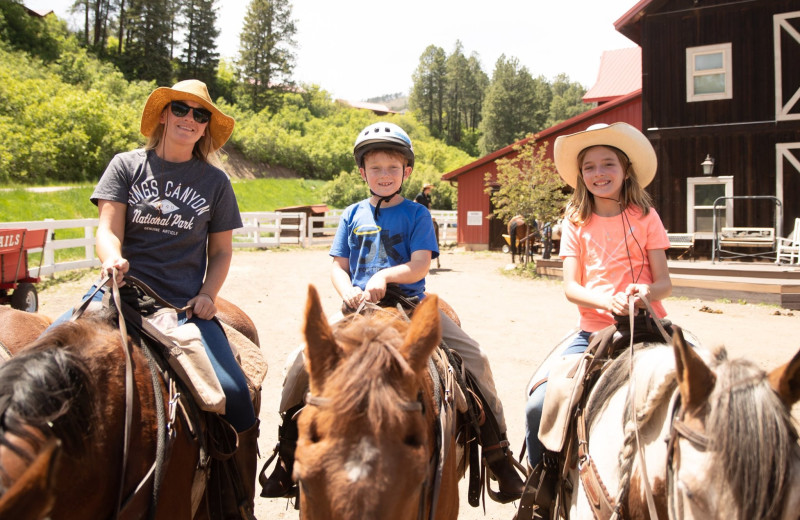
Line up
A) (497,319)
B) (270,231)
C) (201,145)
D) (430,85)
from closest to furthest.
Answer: (201,145), (497,319), (270,231), (430,85)

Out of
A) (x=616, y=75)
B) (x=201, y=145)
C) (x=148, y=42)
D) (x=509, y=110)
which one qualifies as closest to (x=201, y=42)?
(x=148, y=42)

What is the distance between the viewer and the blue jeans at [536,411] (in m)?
2.97

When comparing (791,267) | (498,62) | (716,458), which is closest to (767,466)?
(716,458)

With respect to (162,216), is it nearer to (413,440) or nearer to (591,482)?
(413,440)

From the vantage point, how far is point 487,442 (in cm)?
320

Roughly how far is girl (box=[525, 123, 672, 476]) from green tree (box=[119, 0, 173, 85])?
60940mm

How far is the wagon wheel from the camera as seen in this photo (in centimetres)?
914

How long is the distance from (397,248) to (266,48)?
7502 cm

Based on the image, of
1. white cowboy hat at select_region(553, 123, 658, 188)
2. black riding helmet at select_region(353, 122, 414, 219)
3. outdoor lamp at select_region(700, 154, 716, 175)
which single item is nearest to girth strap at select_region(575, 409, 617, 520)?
white cowboy hat at select_region(553, 123, 658, 188)

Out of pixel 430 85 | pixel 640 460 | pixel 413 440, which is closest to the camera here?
pixel 413 440

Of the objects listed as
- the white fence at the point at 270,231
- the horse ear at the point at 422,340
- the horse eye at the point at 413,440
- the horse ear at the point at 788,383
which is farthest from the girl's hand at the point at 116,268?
the white fence at the point at 270,231

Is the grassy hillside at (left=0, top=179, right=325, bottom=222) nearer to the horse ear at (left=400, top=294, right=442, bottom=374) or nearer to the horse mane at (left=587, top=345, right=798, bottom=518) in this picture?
the horse ear at (left=400, top=294, right=442, bottom=374)

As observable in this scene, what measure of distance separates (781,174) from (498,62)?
7553 centimetres

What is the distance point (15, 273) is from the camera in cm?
923
